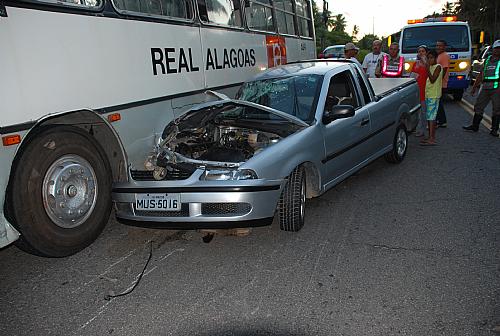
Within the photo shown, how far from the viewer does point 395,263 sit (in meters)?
3.62

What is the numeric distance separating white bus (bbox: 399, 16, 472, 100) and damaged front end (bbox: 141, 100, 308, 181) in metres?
9.56

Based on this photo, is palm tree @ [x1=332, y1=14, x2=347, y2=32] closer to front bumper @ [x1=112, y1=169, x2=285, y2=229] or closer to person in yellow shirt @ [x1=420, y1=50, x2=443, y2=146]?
person in yellow shirt @ [x1=420, y1=50, x2=443, y2=146]

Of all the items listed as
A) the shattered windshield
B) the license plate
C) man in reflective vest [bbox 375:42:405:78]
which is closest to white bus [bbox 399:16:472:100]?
man in reflective vest [bbox 375:42:405:78]

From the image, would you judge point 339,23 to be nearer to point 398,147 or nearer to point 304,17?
point 304,17

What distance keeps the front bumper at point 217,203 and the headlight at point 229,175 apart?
0.17 feet

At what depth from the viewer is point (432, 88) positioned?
780 centimetres

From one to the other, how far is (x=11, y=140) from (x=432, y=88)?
6732 millimetres

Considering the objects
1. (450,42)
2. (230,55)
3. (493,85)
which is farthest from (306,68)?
(450,42)

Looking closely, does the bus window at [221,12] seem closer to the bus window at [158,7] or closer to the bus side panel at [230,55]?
the bus side panel at [230,55]

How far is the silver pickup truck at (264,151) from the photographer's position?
3801mm

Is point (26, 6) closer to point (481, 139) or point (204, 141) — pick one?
point (204, 141)

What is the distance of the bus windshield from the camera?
43.1 ft

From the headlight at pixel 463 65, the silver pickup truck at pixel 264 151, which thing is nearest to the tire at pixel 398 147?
the silver pickup truck at pixel 264 151

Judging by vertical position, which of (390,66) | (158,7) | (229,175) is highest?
(158,7)
